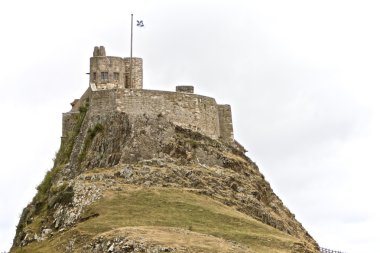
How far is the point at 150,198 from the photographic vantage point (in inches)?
3381

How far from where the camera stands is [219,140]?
331 feet

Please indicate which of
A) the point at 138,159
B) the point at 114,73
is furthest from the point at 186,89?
the point at 138,159

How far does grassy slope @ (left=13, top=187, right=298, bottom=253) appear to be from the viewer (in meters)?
79.6

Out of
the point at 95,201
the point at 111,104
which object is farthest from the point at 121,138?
the point at 95,201

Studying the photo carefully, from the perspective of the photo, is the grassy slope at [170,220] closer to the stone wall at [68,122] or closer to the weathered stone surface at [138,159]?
the weathered stone surface at [138,159]

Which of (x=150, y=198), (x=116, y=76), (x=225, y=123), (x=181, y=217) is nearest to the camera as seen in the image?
(x=181, y=217)

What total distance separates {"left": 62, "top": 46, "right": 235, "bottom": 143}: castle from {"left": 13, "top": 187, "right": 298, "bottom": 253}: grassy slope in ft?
34.4

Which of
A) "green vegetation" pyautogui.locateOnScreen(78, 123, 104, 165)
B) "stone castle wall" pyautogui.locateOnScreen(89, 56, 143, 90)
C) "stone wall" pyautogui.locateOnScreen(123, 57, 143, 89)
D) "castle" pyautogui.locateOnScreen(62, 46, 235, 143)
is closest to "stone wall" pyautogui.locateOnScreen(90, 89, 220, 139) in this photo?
"castle" pyautogui.locateOnScreen(62, 46, 235, 143)

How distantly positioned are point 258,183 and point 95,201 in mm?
16973

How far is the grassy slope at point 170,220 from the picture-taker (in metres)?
79.6

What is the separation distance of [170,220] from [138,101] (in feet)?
56.7

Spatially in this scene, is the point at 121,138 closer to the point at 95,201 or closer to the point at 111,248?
the point at 95,201

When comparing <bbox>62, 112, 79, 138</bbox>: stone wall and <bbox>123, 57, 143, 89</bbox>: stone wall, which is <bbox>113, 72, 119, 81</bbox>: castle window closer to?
<bbox>123, 57, 143, 89</bbox>: stone wall

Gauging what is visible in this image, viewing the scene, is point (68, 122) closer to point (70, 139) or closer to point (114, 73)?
point (70, 139)
